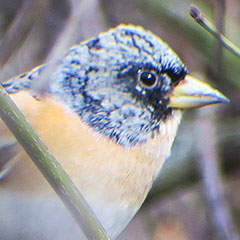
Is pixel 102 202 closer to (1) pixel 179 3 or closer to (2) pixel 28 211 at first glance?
(2) pixel 28 211

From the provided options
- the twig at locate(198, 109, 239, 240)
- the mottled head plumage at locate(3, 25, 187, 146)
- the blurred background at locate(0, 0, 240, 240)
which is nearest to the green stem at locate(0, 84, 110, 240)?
the mottled head plumage at locate(3, 25, 187, 146)

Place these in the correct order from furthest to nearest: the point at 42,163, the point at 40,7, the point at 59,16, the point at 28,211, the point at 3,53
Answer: the point at 59,16
the point at 40,7
the point at 3,53
the point at 28,211
the point at 42,163

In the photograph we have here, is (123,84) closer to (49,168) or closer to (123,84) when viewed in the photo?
(123,84)

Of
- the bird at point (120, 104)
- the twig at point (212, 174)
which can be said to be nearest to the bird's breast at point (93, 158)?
the bird at point (120, 104)

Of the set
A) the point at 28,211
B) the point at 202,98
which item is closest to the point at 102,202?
the point at 28,211

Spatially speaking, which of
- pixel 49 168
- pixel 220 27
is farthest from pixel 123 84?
pixel 49 168

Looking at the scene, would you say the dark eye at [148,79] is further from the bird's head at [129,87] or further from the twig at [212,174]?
the twig at [212,174]
